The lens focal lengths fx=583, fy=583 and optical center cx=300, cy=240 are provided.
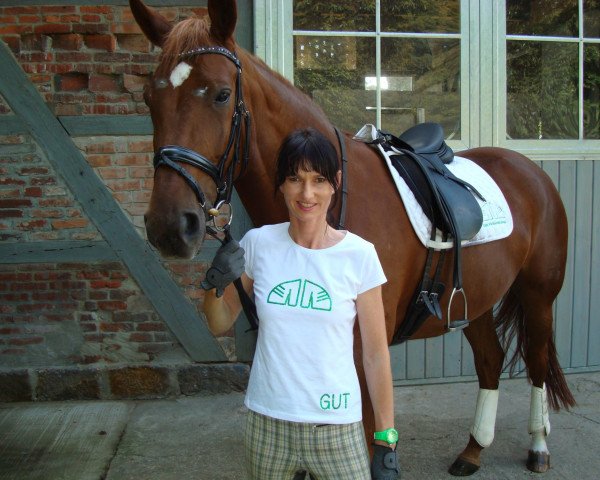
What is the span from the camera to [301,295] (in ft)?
5.07

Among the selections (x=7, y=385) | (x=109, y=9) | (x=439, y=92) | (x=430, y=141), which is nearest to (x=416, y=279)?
(x=430, y=141)

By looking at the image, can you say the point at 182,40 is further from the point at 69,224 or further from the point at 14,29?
the point at 14,29

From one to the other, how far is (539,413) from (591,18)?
305cm

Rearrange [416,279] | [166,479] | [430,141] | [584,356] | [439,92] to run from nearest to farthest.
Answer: [416,279], [430,141], [166,479], [439,92], [584,356]

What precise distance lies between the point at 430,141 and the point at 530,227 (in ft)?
2.41

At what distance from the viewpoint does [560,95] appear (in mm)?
4477

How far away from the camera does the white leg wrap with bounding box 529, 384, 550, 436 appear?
318 cm

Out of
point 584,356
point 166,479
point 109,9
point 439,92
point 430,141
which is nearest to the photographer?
point 430,141

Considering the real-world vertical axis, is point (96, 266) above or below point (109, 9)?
below

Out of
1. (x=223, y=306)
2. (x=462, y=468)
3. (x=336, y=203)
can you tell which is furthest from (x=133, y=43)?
(x=462, y=468)

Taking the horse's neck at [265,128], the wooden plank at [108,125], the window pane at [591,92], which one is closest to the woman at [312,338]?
the horse's neck at [265,128]

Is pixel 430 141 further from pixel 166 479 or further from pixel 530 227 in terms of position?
pixel 166 479

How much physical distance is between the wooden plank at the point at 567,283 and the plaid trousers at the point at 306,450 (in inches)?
133

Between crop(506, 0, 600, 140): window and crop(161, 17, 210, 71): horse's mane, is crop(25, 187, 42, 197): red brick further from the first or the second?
crop(506, 0, 600, 140): window
